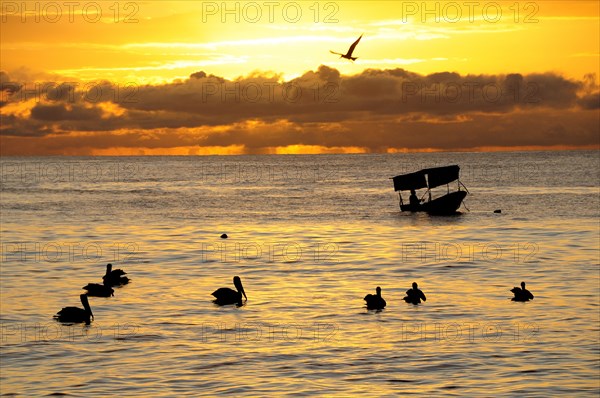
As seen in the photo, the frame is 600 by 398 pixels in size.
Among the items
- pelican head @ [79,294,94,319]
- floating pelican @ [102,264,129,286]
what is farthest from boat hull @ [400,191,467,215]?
pelican head @ [79,294,94,319]

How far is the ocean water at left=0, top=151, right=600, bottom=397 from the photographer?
22.5m

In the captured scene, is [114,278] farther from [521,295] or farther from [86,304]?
[521,295]

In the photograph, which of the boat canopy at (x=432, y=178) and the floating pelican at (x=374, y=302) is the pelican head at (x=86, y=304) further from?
the boat canopy at (x=432, y=178)

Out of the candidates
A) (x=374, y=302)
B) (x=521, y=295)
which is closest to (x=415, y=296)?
(x=374, y=302)

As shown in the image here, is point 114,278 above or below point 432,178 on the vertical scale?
below

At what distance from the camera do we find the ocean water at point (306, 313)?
73.8ft

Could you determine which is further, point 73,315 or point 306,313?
point 306,313

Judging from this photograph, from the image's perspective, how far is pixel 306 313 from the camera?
30734mm

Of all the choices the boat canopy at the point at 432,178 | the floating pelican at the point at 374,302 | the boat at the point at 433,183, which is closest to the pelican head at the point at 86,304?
the floating pelican at the point at 374,302

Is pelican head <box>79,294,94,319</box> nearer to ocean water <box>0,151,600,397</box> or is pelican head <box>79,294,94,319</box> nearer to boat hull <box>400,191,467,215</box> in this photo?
ocean water <box>0,151,600,397</box>

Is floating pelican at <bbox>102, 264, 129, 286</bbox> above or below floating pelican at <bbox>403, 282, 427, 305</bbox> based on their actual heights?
above

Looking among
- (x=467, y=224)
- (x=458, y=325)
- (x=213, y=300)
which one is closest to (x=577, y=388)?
(x=458, y=325)

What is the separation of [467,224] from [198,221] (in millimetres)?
22571

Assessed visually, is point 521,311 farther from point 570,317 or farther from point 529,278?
point 529,278
